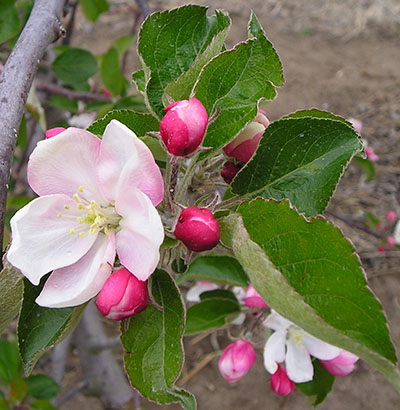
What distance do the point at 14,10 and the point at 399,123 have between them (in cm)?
335

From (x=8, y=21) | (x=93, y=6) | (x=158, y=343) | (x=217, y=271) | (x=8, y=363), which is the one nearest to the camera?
(x=158, y=343)

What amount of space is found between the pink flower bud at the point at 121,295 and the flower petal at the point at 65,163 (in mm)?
166

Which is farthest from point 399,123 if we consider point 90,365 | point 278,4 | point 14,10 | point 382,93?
point 14,10

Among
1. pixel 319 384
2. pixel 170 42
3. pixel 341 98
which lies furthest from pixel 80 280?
pixel 341 98

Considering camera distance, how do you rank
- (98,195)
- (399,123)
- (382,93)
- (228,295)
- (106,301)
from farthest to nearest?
1. (382,93)
2. (399,123)
3. (228,295)
4. (98,195)
5. (106,301)

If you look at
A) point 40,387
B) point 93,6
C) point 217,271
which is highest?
point 93,6

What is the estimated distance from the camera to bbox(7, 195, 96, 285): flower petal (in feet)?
2.32

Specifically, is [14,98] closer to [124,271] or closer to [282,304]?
[124,271]

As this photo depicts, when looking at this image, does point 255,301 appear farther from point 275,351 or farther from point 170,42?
point 170,42

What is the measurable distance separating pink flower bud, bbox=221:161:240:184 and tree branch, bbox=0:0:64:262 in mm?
353

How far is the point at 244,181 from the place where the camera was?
0.86 metres

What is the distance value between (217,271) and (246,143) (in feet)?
1.77

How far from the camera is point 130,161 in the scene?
2.31ft

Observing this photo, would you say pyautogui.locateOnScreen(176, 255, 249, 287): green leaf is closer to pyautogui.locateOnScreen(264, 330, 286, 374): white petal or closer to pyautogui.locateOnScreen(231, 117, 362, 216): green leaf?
pyautogui.locateOnScreen(264, 330, 286, 374): white petal
